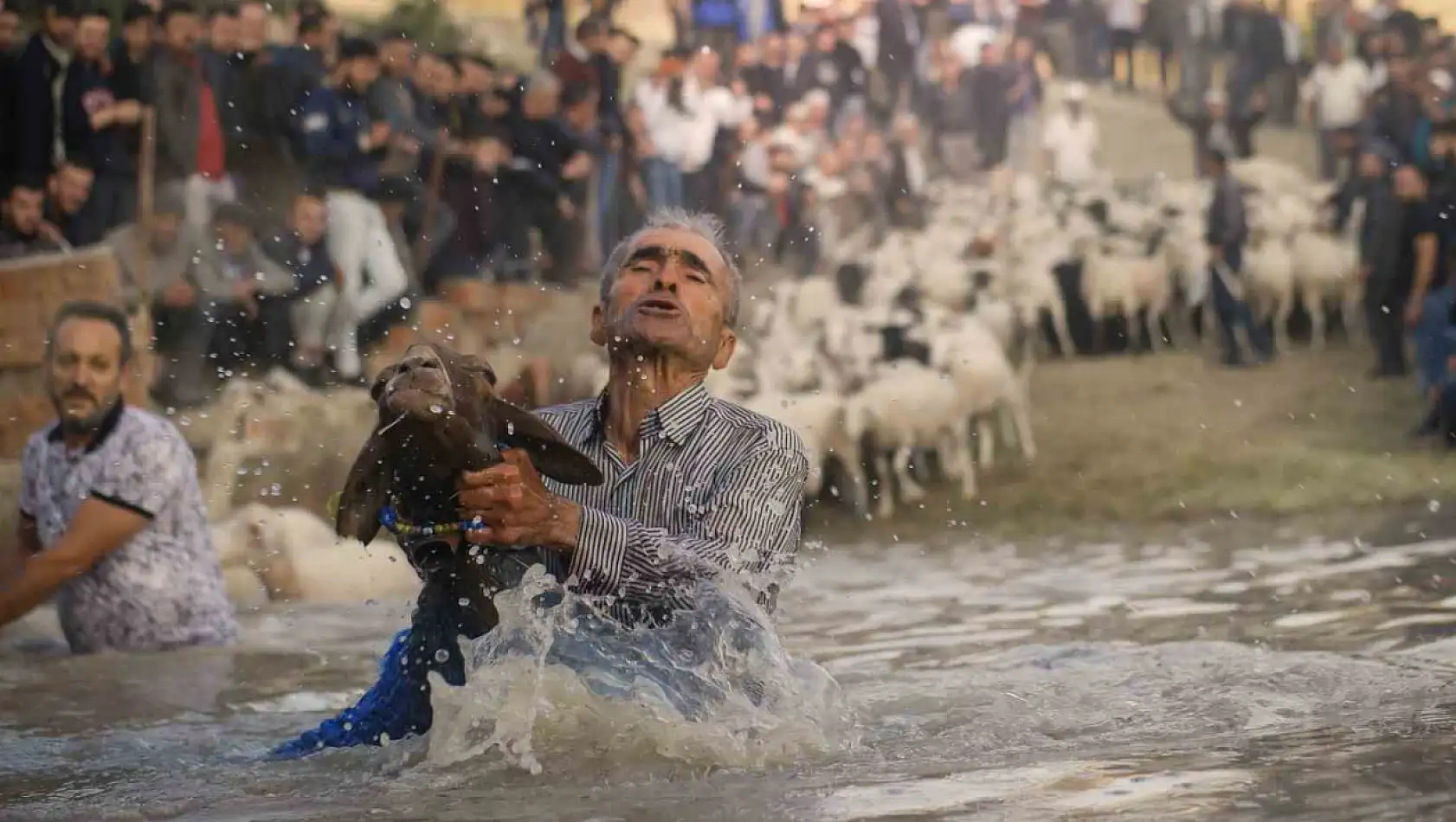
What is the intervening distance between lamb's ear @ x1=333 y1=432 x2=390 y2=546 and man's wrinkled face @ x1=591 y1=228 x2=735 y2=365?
0.86m

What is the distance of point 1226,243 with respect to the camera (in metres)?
15.0

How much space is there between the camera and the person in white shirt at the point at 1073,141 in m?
15.1

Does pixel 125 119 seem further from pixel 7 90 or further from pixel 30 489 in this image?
pixel 30 489

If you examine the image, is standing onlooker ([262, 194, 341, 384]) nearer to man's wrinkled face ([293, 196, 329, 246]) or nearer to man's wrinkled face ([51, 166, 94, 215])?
man's wrinkled face ([293, 196, 329, 246])

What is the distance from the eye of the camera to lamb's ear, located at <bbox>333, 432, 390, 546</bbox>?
3.71 meters

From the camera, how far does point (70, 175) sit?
474 inches

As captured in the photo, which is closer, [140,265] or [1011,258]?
[140,265]

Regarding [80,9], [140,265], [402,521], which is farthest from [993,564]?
[402,521]

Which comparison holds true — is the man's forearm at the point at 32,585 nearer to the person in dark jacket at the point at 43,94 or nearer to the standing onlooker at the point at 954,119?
the person in dark jacket at the point at 43,94

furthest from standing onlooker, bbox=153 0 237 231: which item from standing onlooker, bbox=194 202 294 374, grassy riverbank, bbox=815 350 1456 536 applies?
grassy riverbank, bbox=815 350 1456 536

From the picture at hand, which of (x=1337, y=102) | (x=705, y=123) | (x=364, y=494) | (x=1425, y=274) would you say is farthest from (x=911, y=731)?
(x=1337, y=102)

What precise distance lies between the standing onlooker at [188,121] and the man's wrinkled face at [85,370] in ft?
20.6

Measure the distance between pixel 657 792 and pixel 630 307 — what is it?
996 mm

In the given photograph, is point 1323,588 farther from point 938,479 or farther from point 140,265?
point 140,265
